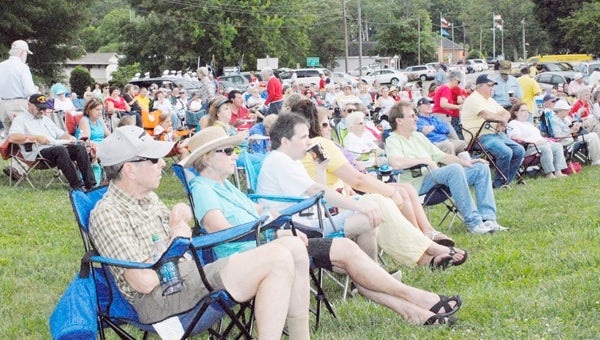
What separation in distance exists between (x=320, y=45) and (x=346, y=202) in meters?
76.9

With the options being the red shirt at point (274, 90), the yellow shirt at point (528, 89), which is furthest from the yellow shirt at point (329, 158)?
the red shirt at point (274, 90)

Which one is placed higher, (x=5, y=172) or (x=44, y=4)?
(x=44, y=4)

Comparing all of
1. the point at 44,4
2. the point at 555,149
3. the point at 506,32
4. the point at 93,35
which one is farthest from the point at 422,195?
the point at 506,32

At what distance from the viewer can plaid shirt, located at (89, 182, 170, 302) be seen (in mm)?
3704

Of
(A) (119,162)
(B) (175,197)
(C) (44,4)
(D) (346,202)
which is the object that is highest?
(C) (44,4)

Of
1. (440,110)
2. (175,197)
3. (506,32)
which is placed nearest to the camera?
(175,197)

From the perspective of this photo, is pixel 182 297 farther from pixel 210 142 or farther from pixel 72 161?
pixel 72 161

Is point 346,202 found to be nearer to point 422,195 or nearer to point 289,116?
point 289,116

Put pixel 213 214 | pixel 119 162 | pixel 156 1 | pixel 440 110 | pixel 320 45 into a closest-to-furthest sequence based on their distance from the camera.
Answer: pixel 119 162, pixel 213 214, pixel 440 110, pixel 156 1, pixel 320 45

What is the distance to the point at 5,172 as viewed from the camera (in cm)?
1071

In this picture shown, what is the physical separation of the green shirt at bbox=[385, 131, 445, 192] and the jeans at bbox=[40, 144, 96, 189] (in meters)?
4.04

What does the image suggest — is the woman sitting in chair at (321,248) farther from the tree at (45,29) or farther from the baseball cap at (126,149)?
the tree at (45,29)

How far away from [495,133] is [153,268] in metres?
7.49

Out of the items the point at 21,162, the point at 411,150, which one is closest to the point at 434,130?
the point at 411,150
